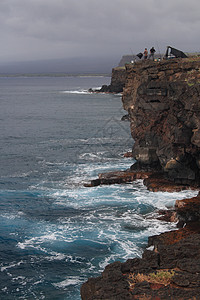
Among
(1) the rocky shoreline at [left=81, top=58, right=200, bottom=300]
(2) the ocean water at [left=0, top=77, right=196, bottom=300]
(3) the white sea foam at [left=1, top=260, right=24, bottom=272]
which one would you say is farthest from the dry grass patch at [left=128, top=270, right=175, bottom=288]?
(3) the white sea foam at [left=1, top=260, right=24, bottom=272]

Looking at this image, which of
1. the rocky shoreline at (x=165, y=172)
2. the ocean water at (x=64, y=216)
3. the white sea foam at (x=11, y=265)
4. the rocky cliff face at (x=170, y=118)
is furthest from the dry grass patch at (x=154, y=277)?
the rocky cliff face at (x=170, y=118)

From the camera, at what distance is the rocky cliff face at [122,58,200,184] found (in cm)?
4288

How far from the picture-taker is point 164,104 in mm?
50000

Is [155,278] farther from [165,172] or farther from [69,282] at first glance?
[165,172]

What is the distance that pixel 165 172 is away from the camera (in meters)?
48.2

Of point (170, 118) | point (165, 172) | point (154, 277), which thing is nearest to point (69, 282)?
point (154, 277)

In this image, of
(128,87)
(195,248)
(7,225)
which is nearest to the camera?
(195,248)

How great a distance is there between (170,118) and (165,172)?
6.66m

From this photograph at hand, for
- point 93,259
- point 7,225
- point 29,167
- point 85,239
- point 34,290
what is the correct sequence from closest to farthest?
point 34,290 → point 93,259 → point 85,239 → point 7,225 → point 29,167

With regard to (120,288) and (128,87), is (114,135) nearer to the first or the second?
(128,87)

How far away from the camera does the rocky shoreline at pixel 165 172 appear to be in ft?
59.5

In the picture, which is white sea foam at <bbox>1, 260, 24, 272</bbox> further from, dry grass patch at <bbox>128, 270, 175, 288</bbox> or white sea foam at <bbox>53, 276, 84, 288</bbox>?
dry grass patch at <bbox>128, 270, 175, 288</bbox>

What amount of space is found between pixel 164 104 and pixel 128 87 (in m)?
16.3

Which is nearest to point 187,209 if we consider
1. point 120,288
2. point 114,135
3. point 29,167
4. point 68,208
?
point 68,208
